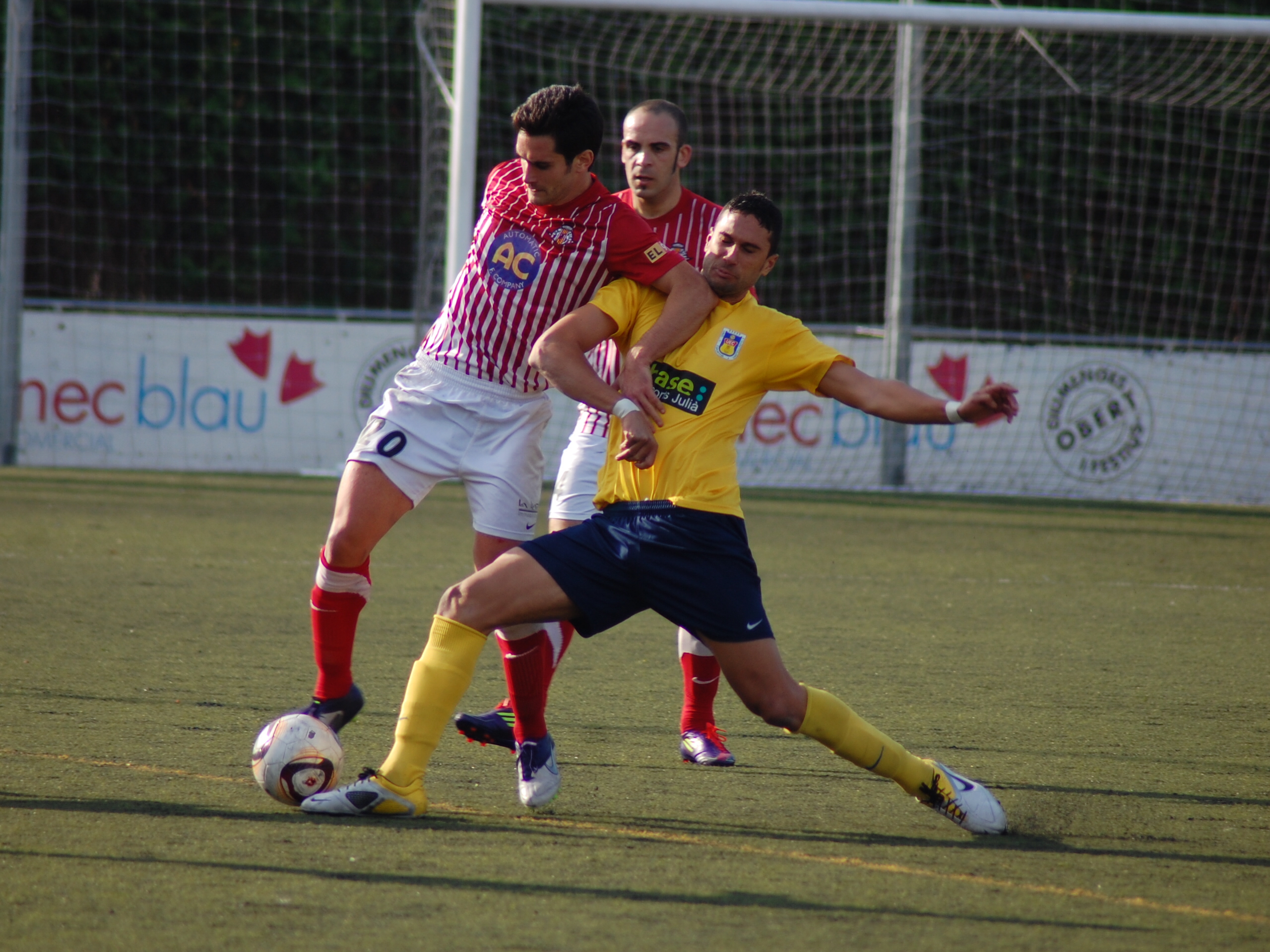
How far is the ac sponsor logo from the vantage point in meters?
3.62

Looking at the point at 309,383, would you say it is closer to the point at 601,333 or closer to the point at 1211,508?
the point at 1211,508

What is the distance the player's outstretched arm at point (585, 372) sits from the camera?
11.1ft

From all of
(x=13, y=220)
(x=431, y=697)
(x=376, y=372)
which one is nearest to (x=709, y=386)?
(x=431, y=697)

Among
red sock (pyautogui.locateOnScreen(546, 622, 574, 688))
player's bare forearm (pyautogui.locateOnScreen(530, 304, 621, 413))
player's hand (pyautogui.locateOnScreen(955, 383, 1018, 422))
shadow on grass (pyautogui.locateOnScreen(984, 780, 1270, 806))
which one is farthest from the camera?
red sock (pyautogui.locateOnScreen(546, 622, 574, 688))

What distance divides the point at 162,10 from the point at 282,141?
219 cm

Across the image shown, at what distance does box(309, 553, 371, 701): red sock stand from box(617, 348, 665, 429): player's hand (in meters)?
1.02

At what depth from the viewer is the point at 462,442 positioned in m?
4.02

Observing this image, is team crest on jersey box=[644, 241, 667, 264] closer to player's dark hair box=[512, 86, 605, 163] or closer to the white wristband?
player's dark hair box=[512, 86, 605, 163]

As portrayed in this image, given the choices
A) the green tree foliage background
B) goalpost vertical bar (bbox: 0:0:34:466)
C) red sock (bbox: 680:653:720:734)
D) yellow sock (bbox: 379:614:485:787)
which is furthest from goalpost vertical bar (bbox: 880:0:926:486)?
yellow sock (bbox: 379:614:485:787)

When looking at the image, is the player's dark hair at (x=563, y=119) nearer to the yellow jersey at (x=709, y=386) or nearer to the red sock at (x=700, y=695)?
the yellow jersey at (x=709, y=386)

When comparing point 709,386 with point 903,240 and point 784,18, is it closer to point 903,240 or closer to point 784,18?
point 784,18

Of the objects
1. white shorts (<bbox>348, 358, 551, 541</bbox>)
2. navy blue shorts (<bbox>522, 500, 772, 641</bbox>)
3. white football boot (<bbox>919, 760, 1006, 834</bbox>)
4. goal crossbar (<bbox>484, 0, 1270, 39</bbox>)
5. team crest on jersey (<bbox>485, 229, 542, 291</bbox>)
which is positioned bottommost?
white football boot (<bbox>919, 760, 1006, 834</bbox>)

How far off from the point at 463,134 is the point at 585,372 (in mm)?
7034

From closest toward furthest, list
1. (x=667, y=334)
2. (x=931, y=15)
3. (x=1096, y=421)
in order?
(x=667, y=334) → (x=931, y=15) → (x=1096, y=421)
